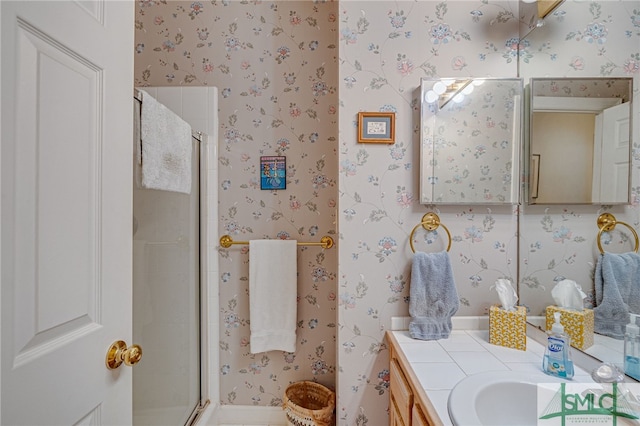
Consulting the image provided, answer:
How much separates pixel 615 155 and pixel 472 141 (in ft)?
1.55

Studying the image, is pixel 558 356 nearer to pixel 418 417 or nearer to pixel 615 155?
pixel 418 417

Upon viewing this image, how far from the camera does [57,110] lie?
0.57 metres

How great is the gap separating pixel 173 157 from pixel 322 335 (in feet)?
3.98

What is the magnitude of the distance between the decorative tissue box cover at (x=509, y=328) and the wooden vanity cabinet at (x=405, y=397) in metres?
0.36

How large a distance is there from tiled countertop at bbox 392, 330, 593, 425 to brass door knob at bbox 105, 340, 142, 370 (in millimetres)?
748

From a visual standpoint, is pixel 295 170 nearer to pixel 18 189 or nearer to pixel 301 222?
pixel 301 222

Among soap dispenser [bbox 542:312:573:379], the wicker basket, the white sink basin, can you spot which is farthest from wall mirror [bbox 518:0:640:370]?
the wicker basket

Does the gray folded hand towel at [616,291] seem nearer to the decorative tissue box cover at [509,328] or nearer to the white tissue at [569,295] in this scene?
the white tissue at [569,295]

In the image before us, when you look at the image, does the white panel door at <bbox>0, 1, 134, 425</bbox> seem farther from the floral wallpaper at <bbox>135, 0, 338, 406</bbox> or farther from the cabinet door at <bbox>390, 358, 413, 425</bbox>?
the floral wallpaper at <bbox>135, 0, 338, 406</bbox>

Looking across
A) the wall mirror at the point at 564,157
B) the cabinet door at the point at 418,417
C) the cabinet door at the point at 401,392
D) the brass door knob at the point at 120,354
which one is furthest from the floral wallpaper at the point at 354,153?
the brass door knob at the point at 120,354

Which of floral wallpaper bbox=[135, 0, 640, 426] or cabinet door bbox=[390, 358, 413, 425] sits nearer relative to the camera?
cabinet door bbox=[390, 358, 413, 425]

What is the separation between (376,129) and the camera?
128 cm

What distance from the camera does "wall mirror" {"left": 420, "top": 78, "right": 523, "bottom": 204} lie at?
1257 millimetres

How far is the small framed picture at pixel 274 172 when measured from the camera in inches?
68.6
